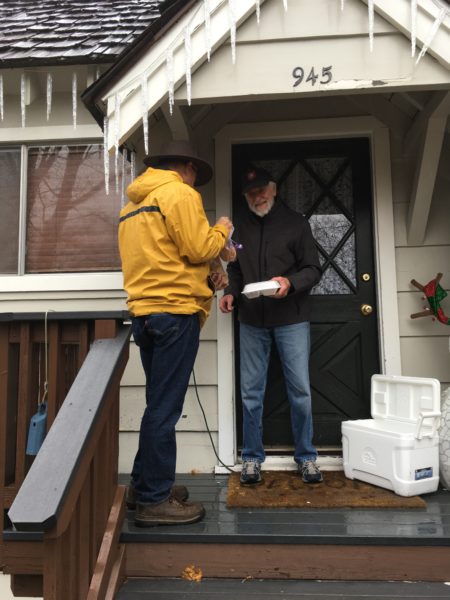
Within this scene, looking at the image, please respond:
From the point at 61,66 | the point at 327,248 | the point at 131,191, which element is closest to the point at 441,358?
the point at 327,248

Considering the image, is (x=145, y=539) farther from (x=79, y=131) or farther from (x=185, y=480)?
(x=79, y=131)

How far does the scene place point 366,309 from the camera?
121 inches

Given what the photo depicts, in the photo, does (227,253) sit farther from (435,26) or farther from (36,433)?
(435,26)

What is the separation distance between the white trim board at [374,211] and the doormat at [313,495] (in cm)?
41

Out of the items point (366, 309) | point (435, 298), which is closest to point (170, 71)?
point (366, 309)

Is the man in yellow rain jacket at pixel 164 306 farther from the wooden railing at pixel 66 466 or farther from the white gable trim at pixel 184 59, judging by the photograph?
the white gable trim at pixel 184 59

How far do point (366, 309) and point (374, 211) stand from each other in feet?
2.11

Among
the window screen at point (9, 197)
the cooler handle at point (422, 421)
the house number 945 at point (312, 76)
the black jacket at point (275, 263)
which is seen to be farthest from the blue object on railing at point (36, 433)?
the house number 945 at point (312, 76)

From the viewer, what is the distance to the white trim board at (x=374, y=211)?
2.96 metres

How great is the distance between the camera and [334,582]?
195 cm

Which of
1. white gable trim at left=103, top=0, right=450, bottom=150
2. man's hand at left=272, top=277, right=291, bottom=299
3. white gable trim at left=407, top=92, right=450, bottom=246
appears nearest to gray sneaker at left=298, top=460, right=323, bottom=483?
man's hand at left=272, top=277, right=291, bottom=299

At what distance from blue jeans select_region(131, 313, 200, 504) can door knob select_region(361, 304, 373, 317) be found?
1.44 m

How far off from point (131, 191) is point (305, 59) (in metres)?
1.03

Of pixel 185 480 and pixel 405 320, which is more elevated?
pixel 405 320
